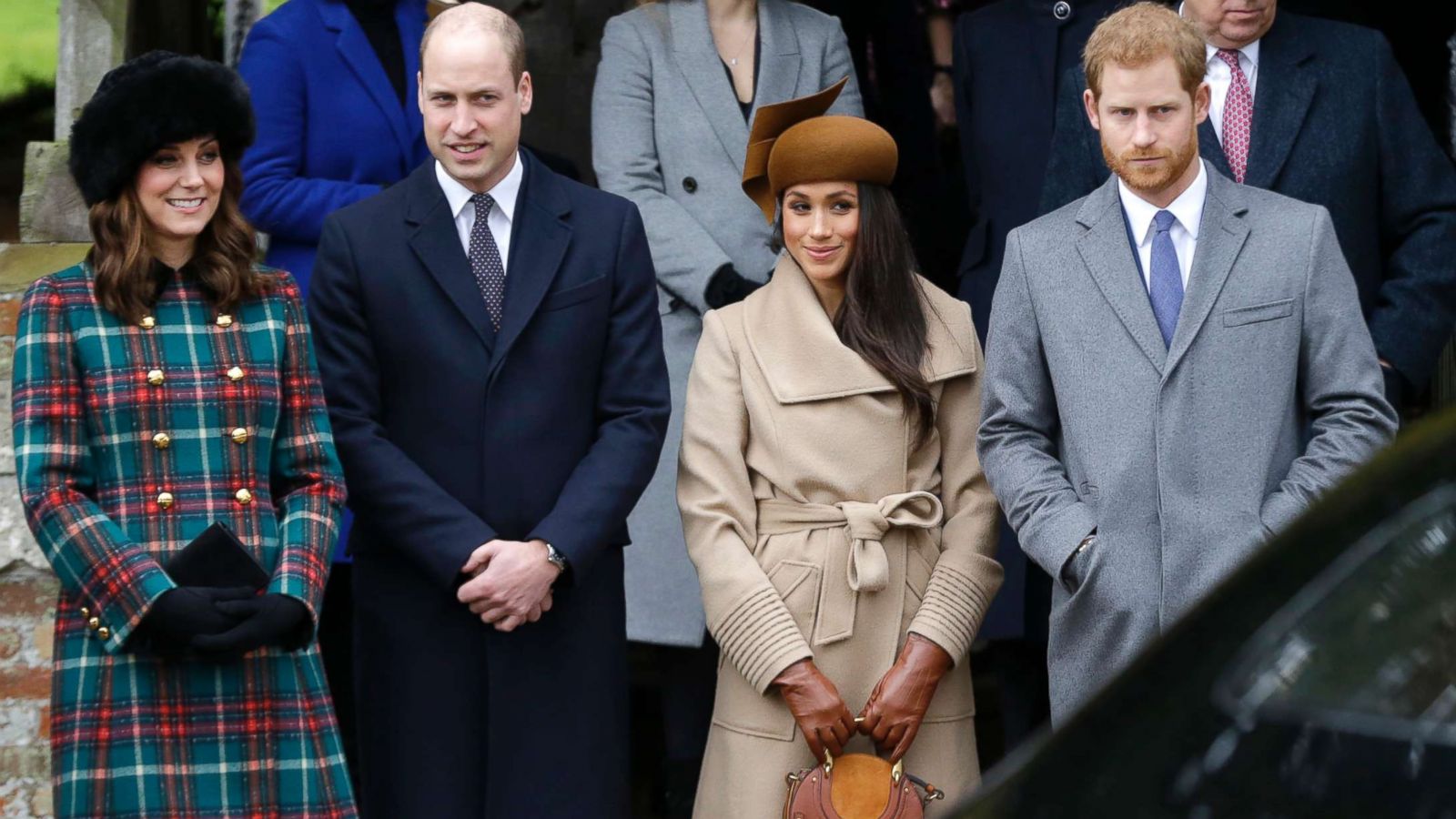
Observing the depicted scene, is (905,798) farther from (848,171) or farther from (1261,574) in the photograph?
(1261,574)

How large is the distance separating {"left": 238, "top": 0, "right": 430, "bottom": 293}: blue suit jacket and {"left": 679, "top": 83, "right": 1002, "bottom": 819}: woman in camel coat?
95 cm

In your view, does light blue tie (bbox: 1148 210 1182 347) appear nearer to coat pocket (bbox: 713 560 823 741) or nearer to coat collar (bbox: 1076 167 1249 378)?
coat collar (bbox: 1076 167 1249 378)

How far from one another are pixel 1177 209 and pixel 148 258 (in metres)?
1.91

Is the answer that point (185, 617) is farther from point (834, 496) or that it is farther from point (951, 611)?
point (951, 611)

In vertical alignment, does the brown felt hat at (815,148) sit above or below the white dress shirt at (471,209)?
above

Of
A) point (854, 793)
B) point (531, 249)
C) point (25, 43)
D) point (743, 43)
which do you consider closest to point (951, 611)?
point (854, 793)

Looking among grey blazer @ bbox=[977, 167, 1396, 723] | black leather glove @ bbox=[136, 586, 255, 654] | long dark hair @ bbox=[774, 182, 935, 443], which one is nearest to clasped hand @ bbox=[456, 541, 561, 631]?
black leather glove @ bbox=[136, 586, 255, 654]

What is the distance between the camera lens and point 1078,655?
4.06m

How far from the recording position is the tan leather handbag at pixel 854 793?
417 cm

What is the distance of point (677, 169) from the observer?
17.4ft

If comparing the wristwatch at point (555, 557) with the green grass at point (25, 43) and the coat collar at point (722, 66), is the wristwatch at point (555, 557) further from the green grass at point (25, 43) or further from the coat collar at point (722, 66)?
the green grass at point (25, 43)

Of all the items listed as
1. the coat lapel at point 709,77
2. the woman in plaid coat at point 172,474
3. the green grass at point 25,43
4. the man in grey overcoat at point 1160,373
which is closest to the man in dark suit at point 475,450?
the woman in plaid coat at point 172,474

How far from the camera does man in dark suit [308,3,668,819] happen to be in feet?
14.2

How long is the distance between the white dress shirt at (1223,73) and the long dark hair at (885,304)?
0.80 m
